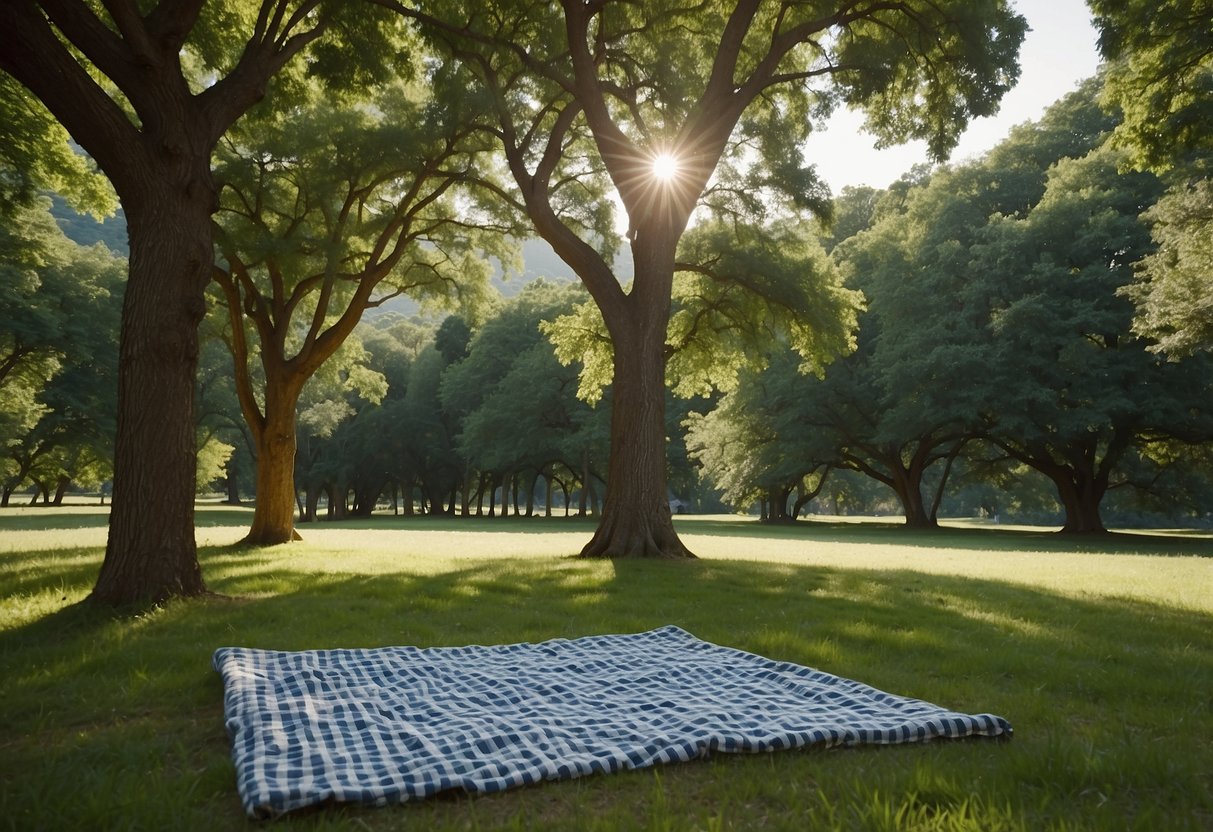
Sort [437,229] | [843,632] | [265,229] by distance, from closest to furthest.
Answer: [843,632]
[265,229]
[437,229]

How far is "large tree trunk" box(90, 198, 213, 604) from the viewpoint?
690 centimetres

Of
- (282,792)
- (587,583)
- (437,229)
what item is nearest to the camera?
(282,792)

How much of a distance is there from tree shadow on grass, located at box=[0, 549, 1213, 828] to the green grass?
0.02m

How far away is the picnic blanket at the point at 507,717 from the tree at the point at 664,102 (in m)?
7.34

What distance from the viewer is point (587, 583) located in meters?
8.94

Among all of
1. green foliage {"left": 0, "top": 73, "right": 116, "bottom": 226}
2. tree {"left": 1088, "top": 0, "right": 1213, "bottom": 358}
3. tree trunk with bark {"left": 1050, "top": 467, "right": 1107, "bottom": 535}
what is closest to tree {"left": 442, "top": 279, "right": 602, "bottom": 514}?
tree trunk with bark {"left": 1050, "top": 467, "right": 1107, "bottom": 535}

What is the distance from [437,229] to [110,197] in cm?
624

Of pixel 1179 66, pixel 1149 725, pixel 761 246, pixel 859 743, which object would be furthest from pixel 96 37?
pixel 1179 66

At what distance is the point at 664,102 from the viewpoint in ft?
45.7

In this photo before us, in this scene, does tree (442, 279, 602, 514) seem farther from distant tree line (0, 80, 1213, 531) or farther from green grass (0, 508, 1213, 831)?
green grass (0, 508, 1213, 831)

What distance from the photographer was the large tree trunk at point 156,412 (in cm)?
690

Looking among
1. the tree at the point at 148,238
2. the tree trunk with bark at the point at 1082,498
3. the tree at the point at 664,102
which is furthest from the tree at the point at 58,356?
the tree trunk with bark at the point at 1082,498

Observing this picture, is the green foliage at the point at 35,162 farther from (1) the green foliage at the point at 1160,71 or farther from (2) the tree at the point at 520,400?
(2) the tree at the point at 520,400

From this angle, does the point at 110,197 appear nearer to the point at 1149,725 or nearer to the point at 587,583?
the point at 587,583
